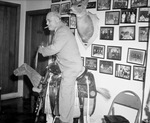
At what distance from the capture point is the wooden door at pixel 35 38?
4645mm

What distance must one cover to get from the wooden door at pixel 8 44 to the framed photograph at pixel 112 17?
273cm

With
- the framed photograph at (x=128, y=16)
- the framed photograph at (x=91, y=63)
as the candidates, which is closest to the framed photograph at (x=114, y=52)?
the framed photograph at (x=91, y=63)

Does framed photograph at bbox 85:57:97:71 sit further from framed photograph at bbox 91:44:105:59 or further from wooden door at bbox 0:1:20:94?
wooden door at bbox 0:1:20:94

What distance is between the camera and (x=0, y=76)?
15.9ft

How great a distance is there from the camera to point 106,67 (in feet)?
10.7

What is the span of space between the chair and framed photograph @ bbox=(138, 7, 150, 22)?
41.6 inches

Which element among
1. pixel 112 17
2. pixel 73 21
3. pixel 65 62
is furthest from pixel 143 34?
pixel 73 21

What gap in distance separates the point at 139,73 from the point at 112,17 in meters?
0.98

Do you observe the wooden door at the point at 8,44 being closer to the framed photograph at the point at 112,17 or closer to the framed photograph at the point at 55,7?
the framed photograph at the point at 55,7

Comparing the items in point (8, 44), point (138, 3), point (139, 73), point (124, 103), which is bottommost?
point (124, 103)

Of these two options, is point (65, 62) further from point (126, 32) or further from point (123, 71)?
point (126, 32)

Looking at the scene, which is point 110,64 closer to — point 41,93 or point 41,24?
point 41,93

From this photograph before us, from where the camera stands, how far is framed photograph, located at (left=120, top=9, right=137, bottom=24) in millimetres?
2855

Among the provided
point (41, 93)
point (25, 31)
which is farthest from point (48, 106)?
point (25, 31)
